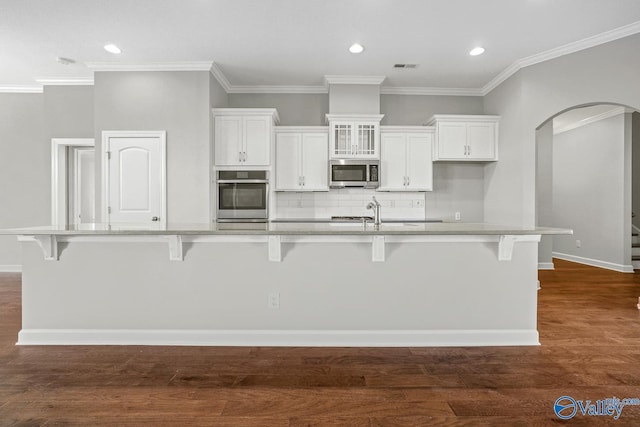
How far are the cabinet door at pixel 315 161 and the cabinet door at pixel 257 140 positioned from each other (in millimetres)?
555

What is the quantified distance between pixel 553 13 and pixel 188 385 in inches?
174

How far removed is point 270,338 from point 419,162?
3.48m

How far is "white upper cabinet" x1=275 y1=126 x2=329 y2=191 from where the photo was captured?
4891 millimetres

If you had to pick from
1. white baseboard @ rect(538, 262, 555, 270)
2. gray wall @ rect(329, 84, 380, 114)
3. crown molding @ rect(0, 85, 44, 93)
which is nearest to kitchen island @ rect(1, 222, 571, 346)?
gray wall @ rect(329, 84, 380, 114)

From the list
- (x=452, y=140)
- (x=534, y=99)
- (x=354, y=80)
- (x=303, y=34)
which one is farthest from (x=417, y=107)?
(x=303, y=34)

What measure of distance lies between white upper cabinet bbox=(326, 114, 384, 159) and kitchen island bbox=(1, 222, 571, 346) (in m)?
2.42

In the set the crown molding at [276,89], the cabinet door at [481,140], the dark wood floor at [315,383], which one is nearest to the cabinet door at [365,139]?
the crown molding at [276,89]

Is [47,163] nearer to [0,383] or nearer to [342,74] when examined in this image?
[0,383]

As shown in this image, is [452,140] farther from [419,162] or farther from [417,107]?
[417,107]

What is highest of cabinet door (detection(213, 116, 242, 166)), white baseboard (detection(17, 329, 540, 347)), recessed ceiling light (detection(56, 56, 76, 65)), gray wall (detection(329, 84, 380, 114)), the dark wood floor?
recessed ceiling light (detection(56, 56, 76, 65))

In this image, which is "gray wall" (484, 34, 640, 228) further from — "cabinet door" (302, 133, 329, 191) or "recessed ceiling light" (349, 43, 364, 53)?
"cabinet door" (302, 133, 329, 191)

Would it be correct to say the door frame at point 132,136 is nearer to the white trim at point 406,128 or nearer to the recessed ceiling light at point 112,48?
the recessed ceiling light at point 112,48

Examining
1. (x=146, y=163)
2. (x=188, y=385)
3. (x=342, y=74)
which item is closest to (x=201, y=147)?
(x=146, y=163)

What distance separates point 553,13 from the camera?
10.7ft
